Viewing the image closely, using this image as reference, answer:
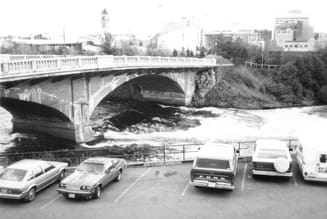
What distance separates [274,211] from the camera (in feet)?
42.7

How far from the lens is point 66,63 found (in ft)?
85.3

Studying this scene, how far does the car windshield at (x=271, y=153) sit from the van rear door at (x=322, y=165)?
4.63ft

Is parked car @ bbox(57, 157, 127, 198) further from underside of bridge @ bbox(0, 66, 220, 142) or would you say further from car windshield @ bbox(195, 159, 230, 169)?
underside of bridge @ bbox(0, 66, 220, 142)

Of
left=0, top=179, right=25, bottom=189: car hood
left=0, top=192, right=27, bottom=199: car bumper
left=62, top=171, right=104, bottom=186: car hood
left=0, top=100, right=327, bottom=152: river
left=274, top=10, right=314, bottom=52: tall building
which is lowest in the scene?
left=0, top=100, right=327, bottom=152: river

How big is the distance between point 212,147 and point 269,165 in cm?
264

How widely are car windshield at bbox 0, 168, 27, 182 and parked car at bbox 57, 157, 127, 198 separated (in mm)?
1550

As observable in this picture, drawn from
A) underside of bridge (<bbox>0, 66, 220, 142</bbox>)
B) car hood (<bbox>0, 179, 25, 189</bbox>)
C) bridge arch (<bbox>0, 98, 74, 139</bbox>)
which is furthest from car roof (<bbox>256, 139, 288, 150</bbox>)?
bridge arch (<bbox>0, 98, 74, 139</bbox>)

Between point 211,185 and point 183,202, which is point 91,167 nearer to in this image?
point 183,202

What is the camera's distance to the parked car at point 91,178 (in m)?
13.7

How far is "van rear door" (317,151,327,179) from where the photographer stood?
1488 cm

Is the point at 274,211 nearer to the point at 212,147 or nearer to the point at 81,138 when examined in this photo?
the point at 212,147

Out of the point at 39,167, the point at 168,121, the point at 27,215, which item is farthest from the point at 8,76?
the point at 168,121

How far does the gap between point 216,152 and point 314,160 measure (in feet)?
13.8

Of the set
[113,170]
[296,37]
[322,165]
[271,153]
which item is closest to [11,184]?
[113,170]
